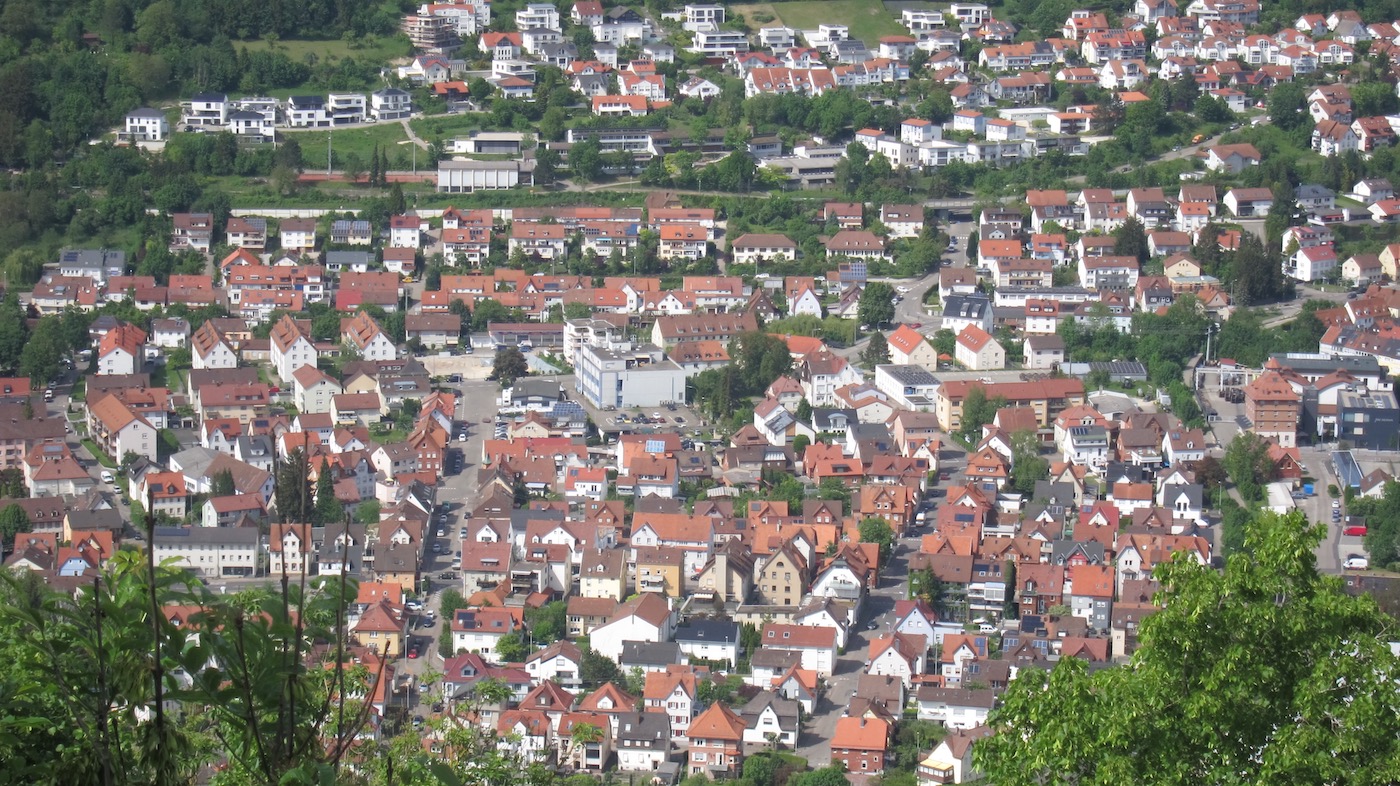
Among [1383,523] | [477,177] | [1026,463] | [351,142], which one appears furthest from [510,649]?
[351,142]

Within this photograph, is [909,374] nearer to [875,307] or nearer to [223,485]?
[875,307]

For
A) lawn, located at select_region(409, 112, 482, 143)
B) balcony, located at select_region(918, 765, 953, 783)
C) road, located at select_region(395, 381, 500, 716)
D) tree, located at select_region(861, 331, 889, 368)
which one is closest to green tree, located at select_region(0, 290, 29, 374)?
road, located at select_region(395, 381, 500, 716)

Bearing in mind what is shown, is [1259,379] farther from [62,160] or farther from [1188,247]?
[62,160]

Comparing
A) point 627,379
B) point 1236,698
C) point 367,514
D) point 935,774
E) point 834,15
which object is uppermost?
point 1236,698

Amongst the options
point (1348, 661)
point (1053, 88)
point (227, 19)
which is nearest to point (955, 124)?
point (1053, 88)

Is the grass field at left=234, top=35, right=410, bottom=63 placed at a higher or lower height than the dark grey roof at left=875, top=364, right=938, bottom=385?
higher

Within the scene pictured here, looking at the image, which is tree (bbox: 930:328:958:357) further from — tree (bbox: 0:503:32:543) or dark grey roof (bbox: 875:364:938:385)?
tree (bbox: 0:503:32:543)

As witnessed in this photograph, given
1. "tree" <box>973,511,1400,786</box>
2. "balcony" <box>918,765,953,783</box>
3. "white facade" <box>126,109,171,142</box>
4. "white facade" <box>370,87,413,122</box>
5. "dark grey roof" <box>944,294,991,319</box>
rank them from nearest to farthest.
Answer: "tree" <box>973,511,1400,786</box>, "balcony" <box>918,765,953,783</box>, "dark grey roof" <box>944,294,991,319</box>, "white facade" <box>126,109,171,142</box>, "white facade" <box>370,87,413,122</box>
